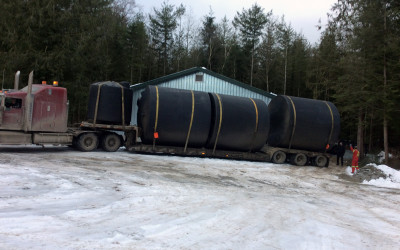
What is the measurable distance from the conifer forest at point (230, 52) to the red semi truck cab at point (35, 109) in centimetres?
826

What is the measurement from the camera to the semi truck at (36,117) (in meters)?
12.1

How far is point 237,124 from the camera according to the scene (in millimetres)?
15336

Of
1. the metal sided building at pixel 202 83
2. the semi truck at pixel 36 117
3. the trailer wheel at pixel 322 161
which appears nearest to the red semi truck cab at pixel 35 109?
the semi truck at pixel 36 117

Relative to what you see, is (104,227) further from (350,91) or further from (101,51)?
(101,51)

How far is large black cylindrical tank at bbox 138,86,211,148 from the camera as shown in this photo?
14.3 m

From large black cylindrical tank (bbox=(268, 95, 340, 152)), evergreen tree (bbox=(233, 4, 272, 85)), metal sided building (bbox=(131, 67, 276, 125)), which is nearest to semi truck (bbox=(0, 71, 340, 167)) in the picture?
large black cylindrical tank (bbox=(268, 95, 340, 152))

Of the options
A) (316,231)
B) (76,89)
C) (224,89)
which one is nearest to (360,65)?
(224,89)

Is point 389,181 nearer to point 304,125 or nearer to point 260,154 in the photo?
point 304,125

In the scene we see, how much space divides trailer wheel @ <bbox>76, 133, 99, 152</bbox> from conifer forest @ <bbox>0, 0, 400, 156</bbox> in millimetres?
8678

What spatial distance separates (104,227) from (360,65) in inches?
732

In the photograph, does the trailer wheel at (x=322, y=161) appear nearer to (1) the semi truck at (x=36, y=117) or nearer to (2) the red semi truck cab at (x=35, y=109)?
(1) the semi truck at (x=36, y=117)

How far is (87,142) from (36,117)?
2.51 meters

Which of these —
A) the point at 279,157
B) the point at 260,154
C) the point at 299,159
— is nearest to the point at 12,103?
the point at 260,154

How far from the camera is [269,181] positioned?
36.7 ft
